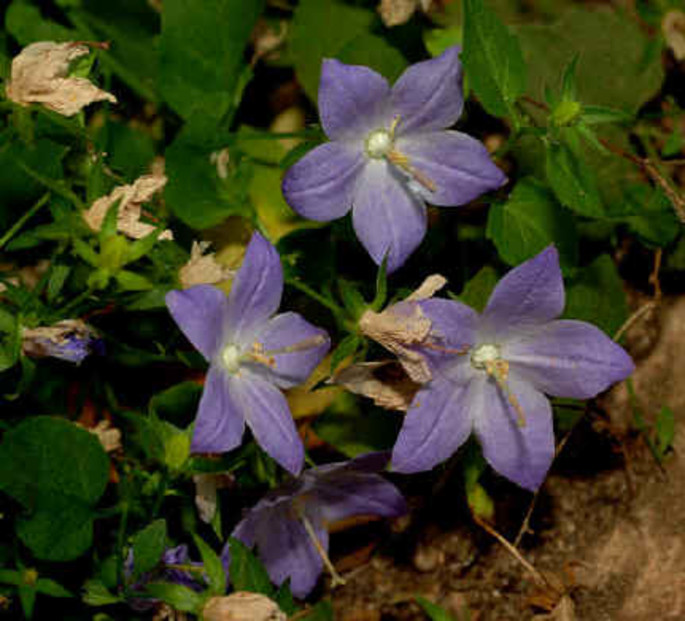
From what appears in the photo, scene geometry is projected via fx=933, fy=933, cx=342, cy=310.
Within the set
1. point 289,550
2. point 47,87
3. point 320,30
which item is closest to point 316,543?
point 289,550

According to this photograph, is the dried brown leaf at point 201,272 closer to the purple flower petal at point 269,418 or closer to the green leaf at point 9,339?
the purple flower petal at point 269,418

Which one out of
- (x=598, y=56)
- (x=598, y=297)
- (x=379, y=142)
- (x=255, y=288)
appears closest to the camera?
(x=255, y=288)

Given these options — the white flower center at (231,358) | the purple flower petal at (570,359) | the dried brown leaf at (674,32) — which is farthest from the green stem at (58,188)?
the dried brown leaf at (674,32)

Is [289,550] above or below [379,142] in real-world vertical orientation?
below

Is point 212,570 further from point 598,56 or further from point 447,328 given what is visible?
point 598,56

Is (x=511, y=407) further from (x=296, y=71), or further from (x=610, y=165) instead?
(x=296, y=71)

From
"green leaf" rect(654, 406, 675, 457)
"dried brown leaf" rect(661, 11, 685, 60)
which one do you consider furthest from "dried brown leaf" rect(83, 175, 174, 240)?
"dried brown leaf" rect(661, 11, 685, 60)

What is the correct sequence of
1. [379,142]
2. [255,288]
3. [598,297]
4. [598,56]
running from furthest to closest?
[598,56]
[598,297]
[379,142]
[255,288]

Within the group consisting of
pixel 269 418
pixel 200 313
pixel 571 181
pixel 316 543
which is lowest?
pixel 316 543
